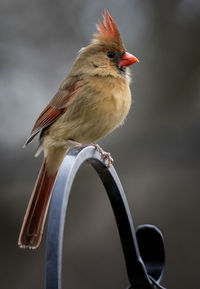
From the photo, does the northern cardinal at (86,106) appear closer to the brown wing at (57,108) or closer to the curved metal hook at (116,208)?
the brown wing at (57,108)

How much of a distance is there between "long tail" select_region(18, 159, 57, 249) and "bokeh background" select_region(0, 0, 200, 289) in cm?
141

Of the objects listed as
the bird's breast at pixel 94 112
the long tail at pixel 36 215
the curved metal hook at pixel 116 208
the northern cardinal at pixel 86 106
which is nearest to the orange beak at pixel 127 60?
the northern cardinal at pixel 86 106

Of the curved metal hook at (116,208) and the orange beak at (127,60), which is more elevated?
the orange beak at (127,60)

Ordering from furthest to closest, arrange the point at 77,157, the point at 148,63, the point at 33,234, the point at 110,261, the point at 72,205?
the point at 148,63
the point at 72,205
the point at 110,261
the point at 33,234
the point at 77,157

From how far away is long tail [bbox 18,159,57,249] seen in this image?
2115 mm

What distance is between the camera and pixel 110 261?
12.1 feet

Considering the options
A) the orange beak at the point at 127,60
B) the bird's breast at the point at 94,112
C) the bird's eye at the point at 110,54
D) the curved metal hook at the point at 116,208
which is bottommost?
the curved metal hook at the point at 116,208

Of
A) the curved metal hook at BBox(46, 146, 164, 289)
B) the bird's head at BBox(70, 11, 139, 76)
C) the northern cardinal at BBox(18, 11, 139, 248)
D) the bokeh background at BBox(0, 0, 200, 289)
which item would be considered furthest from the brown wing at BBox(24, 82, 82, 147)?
the bokeh background at BBox(0, 0, 200, 289)

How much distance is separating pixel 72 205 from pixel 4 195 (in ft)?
1.73

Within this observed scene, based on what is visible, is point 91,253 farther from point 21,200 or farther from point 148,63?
point 148,63

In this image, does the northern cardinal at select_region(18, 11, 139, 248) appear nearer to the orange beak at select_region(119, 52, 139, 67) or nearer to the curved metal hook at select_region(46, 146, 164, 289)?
the orange beak at select_region(119, 52, 139, 67)

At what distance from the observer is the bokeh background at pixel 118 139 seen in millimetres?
3719

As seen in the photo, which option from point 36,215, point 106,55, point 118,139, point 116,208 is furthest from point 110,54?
point 118,139

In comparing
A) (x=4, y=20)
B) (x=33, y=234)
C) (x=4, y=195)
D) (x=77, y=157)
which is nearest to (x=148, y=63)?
(x=4, y=20)
